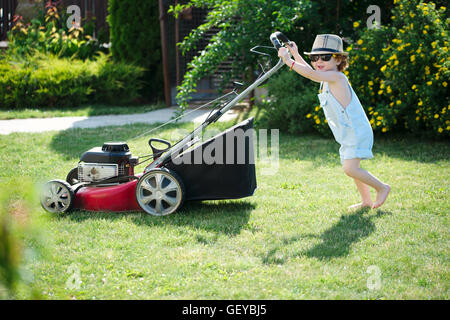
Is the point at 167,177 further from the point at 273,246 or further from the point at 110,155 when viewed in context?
the point at 273,246

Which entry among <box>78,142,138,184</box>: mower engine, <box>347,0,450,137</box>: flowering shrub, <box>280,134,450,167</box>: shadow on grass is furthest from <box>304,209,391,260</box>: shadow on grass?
<box>347,0,450,137</box>: flowering shrub

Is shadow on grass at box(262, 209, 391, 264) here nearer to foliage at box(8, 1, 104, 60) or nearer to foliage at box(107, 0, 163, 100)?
foliage at box(107, 0, 163, 100)

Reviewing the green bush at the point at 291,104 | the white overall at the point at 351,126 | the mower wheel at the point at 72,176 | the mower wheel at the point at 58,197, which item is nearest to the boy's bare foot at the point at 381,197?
the white overall at the point at 351,126

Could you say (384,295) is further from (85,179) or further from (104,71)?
(104,71)

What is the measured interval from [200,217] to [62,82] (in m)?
6.80

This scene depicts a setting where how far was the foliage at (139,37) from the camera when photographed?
414 inches

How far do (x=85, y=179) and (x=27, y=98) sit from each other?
6078mm

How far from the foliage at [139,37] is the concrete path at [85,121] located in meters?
1.77

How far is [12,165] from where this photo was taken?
566 centimetres

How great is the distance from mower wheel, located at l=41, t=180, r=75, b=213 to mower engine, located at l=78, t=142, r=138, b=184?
23cm

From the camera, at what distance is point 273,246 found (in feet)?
11.1

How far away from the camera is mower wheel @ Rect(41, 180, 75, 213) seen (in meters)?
4.04

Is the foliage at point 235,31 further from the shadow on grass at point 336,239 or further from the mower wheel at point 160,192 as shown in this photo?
the shadow on grass at point 336,239

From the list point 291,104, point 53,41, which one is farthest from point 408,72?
point 53,41
